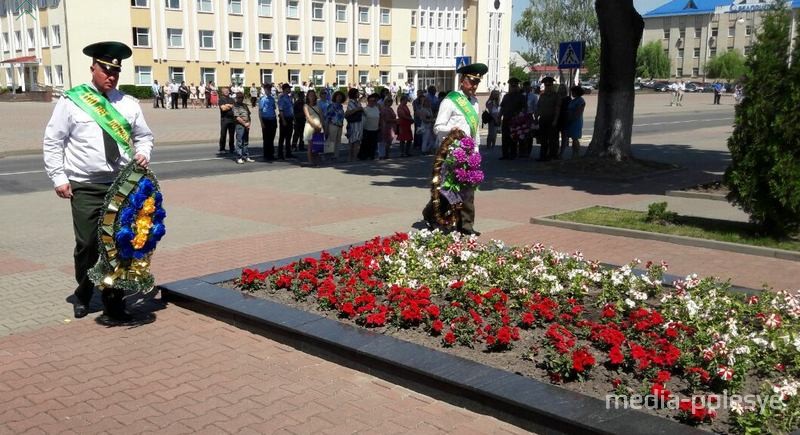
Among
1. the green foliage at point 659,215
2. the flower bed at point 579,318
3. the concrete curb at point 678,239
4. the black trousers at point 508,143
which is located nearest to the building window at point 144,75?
the black trousers at point 508,143

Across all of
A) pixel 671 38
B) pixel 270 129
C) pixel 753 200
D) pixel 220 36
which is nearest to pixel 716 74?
pixel 671 38

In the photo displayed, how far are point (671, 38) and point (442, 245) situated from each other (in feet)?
407

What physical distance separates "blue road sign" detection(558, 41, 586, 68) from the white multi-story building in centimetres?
4195

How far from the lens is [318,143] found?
1761 centimetres

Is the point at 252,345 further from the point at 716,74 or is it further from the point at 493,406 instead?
the point at 716,74

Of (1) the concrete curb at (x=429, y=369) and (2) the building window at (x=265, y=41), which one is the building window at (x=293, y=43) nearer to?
(2) the building window at (x=265, y=41)

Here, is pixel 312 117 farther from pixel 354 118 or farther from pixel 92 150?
pixel 92 150

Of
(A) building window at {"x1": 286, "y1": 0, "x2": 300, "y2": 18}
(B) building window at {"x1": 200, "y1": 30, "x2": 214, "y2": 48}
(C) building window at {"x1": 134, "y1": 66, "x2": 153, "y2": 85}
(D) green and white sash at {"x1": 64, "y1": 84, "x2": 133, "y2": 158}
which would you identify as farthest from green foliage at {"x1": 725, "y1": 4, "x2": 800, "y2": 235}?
(A) building window at {"x1": 286, "y1": 0, "x2": 300, "y2": 18}

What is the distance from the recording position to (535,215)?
11039mm

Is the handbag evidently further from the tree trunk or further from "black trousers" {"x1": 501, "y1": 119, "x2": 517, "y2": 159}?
the tree trunk

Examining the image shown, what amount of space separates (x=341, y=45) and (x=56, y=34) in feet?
80.9

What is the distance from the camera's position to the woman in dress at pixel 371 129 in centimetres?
1867

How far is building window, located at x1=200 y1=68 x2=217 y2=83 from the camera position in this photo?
6147 cm

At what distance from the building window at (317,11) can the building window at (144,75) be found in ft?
54.4
